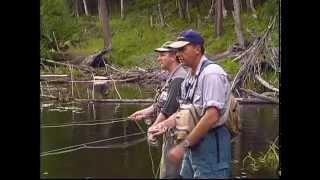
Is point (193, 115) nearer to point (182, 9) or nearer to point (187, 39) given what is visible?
point (187, 39)

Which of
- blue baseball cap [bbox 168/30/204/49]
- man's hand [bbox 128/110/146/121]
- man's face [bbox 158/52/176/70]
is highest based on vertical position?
blue baseball cap [bbox 168/30/204/49]

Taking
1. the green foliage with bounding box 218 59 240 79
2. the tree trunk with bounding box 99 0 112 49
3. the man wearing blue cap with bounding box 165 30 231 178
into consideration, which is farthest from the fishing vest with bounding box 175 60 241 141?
the tree trunk with bounding box 99 0 112 49

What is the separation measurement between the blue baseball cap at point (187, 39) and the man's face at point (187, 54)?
0.03m

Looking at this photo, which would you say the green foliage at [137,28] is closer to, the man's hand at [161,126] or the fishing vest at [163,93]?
the fishing vest at [163,93]

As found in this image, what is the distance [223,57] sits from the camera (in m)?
3.67

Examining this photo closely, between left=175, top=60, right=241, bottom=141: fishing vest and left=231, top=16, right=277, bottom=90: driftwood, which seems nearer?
left=175, top=60, right=241, bottom=141: fishing vest

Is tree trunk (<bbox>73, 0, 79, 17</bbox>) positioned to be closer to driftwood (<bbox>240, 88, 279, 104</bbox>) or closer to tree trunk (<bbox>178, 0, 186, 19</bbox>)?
tree trunk (<bbox>178, 0, 186, 19</bbox>)

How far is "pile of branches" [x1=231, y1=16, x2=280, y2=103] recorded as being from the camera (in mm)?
3703

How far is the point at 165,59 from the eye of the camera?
3.69 m

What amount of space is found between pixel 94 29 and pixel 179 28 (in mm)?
582

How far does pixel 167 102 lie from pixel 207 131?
0.33 m

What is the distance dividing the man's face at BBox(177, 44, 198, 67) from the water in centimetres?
33

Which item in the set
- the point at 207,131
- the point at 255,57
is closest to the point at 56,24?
the point at 207,131
